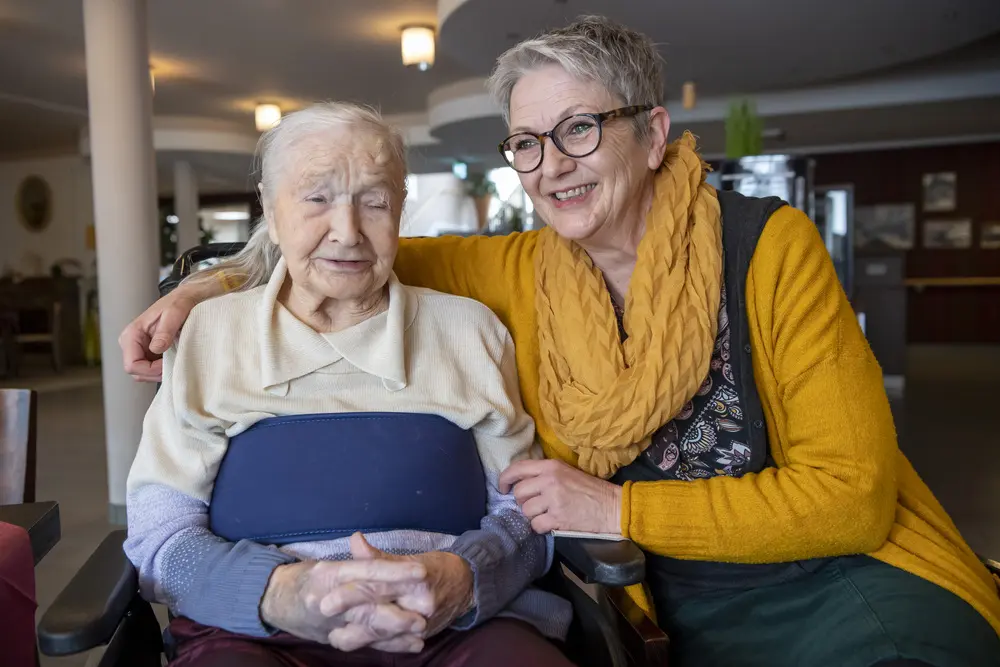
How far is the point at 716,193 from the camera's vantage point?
143 cm

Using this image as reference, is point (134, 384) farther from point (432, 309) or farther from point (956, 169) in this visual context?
point (956, 169)

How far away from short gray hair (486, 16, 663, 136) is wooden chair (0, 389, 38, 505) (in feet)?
3.93

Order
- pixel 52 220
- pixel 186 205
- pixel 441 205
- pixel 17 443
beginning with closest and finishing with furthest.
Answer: pixel 17 443 → pixel 186 205 → pixel 52 220 → pixel 441 205

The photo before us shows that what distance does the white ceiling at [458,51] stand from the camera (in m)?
5.59

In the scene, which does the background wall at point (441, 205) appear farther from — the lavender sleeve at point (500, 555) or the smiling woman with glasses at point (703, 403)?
the lavender sleeve at point (500, 555)

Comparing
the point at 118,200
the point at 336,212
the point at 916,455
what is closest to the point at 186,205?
the point at 118,200

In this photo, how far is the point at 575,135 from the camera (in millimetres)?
1382

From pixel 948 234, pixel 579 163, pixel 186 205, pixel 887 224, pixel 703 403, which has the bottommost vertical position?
pixel 703 403

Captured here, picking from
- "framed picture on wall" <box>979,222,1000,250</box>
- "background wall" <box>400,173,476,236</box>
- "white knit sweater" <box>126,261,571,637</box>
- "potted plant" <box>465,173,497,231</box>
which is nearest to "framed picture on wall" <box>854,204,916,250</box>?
"framed picture on wall" <box>979,222,1000,250</box>

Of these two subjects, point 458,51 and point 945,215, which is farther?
point 945,215

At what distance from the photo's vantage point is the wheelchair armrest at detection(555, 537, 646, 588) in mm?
1114

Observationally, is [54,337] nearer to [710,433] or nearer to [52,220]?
[52,220]

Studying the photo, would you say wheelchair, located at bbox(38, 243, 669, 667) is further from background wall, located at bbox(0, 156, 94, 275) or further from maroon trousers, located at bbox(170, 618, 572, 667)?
background wall, located at bbox(0, 156, 94, 275)

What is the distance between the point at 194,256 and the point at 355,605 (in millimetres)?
1019
